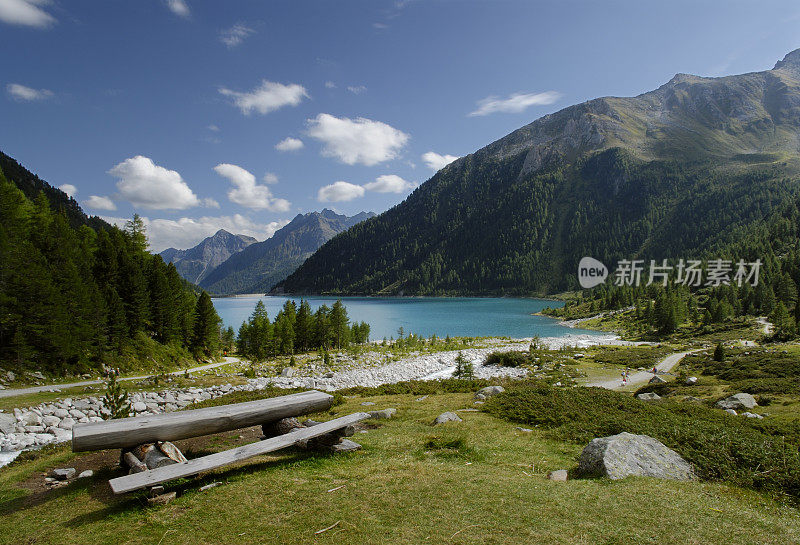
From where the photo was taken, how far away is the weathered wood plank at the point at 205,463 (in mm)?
6791

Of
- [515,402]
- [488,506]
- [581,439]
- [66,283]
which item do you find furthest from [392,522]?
[66,283]

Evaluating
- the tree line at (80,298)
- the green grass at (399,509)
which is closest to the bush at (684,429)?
the green grass at (399,509)

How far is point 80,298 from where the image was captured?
30844mm

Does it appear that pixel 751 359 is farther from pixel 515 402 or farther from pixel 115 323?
pixel 115 323

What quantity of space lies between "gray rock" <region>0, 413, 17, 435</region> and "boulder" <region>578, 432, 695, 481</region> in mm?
22336

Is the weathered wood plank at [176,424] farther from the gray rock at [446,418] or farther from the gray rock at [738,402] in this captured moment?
the gray rock at [738,402]

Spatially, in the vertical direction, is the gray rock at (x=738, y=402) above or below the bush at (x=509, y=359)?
above

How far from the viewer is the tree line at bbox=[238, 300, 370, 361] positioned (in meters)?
52.9

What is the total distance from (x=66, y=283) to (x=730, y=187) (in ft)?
879

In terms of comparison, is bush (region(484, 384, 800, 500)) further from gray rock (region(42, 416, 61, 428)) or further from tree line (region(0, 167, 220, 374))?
tree line (region(0, 167, 220, 374))

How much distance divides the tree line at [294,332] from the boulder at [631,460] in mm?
49611

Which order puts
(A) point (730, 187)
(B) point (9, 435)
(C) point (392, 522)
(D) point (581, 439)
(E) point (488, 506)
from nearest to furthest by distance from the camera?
(C) point (392, 522) < (E) point (488, 506) < (D) point (581, 439) < (B) point (9, 435) < (A) point (730, 187)

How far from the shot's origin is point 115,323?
34125 millimetres

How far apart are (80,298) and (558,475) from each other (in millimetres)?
38057
